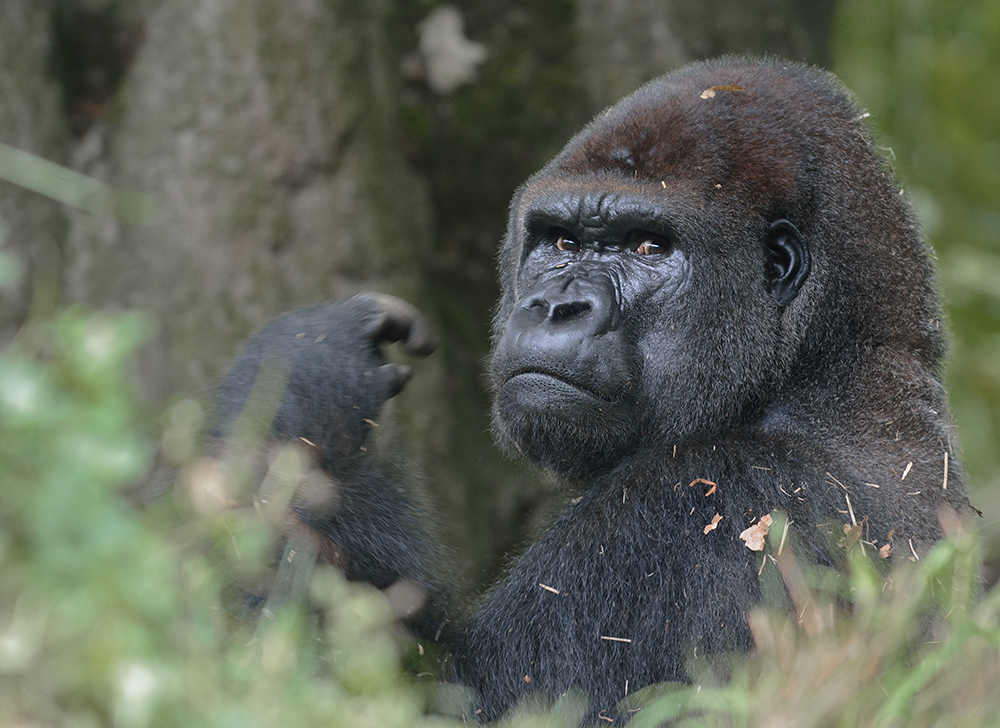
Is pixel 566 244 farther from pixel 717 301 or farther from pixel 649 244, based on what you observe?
pixel 717 301

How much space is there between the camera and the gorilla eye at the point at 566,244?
318 cm

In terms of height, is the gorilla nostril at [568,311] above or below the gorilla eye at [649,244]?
below

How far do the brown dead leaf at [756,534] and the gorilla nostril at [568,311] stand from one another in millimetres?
761

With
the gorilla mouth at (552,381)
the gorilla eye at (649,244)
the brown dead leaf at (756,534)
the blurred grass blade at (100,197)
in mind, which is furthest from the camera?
the blurred grass blade at (100,197)

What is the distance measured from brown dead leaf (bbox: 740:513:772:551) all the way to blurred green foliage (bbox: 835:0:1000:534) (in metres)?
5.23

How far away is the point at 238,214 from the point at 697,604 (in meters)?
2.87

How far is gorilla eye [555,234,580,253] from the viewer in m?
3.18

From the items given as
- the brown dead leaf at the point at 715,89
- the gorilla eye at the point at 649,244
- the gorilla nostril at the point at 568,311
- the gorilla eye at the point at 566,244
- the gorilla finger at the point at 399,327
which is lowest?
the gorilla finger at the point at 399,327

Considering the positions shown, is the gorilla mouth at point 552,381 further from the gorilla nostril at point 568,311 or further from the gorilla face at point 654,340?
the gorilla nostril at point 568,311

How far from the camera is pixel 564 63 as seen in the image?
17.1 ft

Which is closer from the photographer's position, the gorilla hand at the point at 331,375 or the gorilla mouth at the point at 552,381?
the gorilla mouth at the point at 552,381

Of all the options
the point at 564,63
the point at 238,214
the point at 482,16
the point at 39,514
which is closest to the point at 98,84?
the point at 238,214

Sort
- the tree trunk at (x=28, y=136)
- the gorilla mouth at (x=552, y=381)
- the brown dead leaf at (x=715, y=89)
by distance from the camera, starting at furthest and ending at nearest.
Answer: the tree trunk at (x=28, y=136), the brown dead leaf at (x=715, y=89), the gorilla mouth at (x=552, y=381)

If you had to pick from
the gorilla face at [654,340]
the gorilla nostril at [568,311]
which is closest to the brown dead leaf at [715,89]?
the gorilla face at [654,340]
